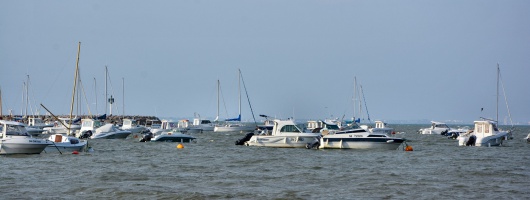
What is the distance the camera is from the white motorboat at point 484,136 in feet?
205

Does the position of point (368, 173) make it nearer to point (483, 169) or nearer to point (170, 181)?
point (483, 169)

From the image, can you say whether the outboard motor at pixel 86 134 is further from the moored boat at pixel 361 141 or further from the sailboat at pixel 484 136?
the sailboat at pixel 484 136

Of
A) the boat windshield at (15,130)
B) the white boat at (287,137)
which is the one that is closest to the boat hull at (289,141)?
the white boat at (287,137)

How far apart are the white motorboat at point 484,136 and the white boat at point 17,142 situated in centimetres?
3689

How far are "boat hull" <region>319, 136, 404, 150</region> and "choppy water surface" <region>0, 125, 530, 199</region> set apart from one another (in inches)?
93.7

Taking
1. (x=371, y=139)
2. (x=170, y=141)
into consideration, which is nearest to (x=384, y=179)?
(x=371, y=139)

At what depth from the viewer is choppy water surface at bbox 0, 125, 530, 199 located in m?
27.5

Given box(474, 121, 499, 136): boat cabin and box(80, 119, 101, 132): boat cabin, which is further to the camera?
box(80, 119, 101, 132): boat cabin

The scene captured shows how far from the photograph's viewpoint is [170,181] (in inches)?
1246

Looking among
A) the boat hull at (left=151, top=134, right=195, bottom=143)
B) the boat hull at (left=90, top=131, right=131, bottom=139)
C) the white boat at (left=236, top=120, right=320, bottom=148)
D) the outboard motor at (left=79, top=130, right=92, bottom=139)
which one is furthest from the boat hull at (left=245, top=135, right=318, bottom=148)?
the outboard motor at (left=79, top=130, right=92, bottom=139)

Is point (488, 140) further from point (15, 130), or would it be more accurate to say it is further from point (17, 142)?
point (17, 142)

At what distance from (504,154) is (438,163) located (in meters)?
12.1

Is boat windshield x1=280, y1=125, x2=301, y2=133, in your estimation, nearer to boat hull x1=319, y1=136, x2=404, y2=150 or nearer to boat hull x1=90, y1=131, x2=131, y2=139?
boat hull x1=319, y1=136, x2=404, y2=150

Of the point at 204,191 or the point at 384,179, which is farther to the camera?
the point at 384,179
